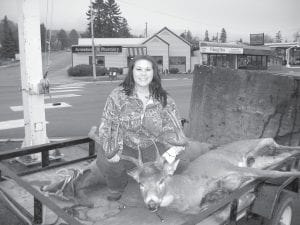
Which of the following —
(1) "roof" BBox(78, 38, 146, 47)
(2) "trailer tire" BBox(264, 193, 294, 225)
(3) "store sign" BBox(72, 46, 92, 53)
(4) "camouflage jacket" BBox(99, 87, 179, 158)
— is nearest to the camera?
(2) "trailer tire" BBox(264, 193, 294, 225)

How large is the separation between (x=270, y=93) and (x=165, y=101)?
5.30 ft

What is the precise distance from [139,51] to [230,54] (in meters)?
10.9

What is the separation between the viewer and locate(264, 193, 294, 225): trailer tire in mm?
3477

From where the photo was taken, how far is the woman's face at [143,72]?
155 inches

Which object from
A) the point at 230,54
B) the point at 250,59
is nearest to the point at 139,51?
the point at 230,54

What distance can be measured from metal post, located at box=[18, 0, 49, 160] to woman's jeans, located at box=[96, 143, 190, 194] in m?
3.15

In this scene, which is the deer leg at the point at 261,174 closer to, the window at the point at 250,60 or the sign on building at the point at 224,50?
the window at the point at 250,60

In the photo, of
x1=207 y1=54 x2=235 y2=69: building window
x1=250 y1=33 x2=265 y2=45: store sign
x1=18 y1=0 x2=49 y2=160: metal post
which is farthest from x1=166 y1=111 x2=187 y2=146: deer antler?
x1=250 y1=33 x2=265 y2=45: store sign

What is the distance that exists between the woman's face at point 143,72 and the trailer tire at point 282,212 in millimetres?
1698

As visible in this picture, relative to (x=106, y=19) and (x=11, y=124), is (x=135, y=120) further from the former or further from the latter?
(x=106, y=19)

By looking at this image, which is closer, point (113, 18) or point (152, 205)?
point (152, 205)

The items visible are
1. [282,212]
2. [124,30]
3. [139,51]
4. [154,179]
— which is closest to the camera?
[154,179]

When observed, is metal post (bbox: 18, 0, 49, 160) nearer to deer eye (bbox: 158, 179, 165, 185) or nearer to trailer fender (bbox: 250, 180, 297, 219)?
deer eye (bbox: 158, 179, 165, 185)

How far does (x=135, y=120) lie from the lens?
3.90 metres
